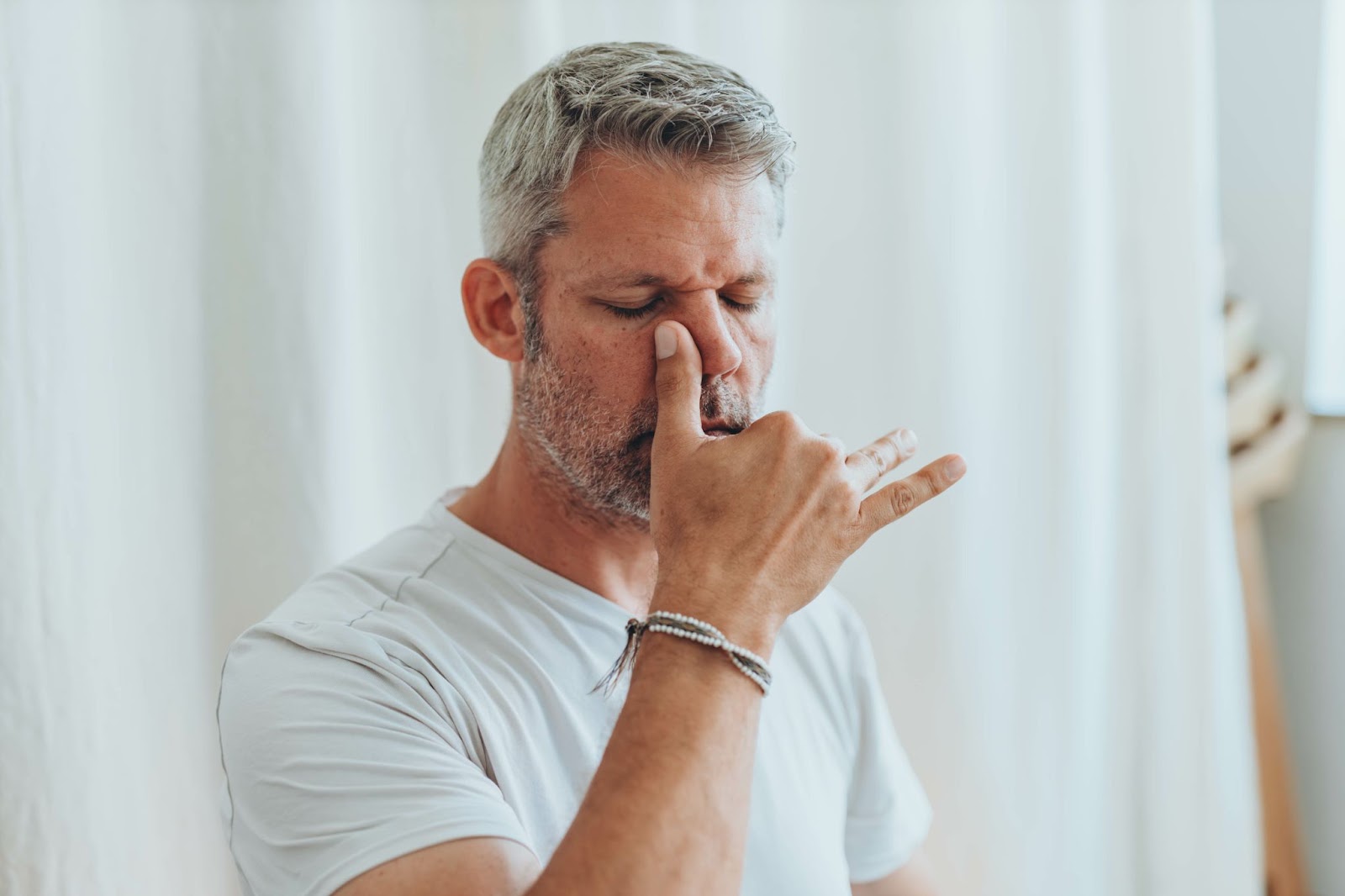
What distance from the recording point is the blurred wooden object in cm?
194

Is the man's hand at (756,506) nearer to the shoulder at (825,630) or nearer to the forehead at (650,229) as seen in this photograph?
the forehead at (650,229)

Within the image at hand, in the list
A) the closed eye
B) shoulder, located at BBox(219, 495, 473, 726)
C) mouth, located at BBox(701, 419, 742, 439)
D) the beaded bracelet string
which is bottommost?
shoulder, located at BBox(219, 495, 473, 726)

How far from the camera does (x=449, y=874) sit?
2.39 ft

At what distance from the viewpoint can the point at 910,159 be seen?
63.6 inches

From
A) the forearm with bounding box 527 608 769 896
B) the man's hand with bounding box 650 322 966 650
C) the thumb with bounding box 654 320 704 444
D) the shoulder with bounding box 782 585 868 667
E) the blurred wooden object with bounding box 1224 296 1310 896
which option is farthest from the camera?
the blurred wooden object with bounding box 1224 296 1310 896

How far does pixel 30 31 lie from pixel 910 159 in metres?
1.07

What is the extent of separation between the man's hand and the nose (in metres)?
0.02

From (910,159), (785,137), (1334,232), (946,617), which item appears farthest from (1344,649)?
(785,137)

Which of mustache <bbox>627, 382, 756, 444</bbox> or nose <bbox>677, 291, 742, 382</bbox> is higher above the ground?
nose <bbox>677, 291, 742, 382</bbox>

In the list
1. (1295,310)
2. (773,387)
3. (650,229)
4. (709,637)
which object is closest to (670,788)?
(709,637)

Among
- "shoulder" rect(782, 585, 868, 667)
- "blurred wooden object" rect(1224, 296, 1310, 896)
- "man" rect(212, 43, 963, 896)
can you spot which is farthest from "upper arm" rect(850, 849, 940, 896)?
"blurred wooden object" rect(1224, 296, 1310, 896)

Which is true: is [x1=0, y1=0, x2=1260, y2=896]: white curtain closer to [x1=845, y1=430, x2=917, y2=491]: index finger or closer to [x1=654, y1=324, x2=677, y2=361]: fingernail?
[x1=654, y1=324, x2=677, y2=361]: fingernail

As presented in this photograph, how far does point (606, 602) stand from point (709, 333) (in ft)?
0.85

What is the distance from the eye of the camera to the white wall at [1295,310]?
6.59 feet
